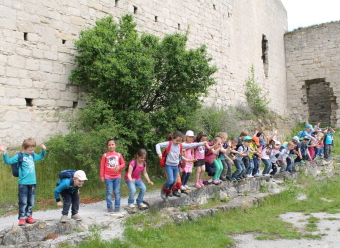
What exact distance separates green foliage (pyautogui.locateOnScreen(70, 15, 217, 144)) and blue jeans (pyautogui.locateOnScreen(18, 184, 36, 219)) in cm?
375

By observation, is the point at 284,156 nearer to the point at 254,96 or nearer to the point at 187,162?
the point at 187,162

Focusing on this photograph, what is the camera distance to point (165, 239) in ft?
16.8

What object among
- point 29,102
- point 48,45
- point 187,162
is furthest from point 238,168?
point 48,45

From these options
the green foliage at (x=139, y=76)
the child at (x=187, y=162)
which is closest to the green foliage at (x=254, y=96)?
the green foliage at (x=139, y=76)

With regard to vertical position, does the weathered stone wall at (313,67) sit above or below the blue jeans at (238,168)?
above

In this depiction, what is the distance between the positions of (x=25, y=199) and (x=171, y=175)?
8.28 ft

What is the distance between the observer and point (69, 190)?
Result: 16.2 ft

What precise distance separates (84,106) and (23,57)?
2.01m

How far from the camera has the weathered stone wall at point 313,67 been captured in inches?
807

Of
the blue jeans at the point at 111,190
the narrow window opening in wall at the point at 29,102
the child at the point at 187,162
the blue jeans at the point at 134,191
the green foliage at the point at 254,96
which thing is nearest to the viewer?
the blue jeans at the point at 111,190

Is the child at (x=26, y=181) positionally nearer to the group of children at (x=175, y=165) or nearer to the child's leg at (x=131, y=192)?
the group of children at (x=175, y=165)

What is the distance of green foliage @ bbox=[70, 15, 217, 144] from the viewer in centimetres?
853

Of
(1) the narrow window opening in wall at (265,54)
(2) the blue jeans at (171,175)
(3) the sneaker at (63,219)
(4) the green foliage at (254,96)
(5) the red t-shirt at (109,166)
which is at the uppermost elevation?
(1) the narrow window opening in wall at (265,54)

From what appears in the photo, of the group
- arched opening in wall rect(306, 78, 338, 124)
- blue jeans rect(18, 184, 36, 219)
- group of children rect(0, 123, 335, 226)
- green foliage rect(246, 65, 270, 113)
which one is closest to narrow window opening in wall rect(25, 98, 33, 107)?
group of children rect(0, 123, 335, 226)
